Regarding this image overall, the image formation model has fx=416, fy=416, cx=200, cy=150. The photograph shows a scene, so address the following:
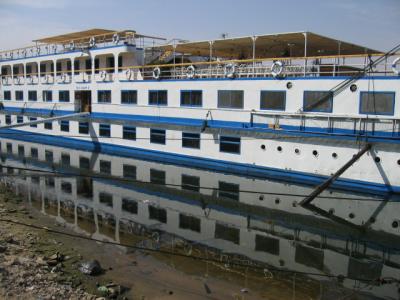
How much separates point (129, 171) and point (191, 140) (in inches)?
147

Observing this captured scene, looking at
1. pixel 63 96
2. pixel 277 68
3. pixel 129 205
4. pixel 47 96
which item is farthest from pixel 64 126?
pixel 277 68

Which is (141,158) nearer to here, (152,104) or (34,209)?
(152,104)

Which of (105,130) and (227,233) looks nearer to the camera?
(227,233)

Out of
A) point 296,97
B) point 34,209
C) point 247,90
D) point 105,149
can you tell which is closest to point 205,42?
point 247,90

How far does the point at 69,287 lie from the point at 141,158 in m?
A: 16.4

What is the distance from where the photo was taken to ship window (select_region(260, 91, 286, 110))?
761 inches

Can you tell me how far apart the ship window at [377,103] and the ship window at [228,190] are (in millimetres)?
6133

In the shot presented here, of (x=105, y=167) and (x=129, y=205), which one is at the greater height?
(x=105, y=167)

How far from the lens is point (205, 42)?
75.7 feet

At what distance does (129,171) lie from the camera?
2159 centimetres

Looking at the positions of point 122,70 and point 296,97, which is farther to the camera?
point 122,70

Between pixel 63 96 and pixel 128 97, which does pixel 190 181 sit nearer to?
pixel 128 97

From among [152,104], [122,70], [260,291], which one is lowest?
[260,291]

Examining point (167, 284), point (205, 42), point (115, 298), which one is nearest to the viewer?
point (115, 298)
